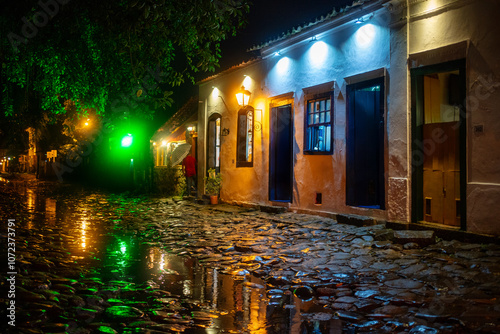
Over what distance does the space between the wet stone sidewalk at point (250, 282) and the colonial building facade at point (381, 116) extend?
1329mm

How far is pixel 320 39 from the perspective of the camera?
431 inches

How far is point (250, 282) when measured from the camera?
4.97 metres

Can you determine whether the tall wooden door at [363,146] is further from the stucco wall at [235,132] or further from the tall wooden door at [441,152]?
the stucco wall at [235,132]

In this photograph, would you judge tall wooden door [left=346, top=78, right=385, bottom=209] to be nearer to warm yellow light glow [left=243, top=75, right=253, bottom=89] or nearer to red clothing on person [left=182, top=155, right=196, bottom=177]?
warm yellow light glow [left=243, top=75, right=253, bottom=89]

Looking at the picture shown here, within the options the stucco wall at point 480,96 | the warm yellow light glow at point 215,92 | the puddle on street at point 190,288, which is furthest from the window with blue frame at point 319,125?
the warm yellow light glow at point 215,92

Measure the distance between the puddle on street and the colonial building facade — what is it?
16.1 feet

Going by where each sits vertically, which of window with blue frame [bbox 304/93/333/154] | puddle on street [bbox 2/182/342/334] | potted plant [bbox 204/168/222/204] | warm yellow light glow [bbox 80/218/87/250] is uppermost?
window with blue frame [bbox 304/93/333/154]

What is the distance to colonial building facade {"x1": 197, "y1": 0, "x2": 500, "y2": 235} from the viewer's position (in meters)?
7.12

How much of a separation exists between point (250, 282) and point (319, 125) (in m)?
6.97

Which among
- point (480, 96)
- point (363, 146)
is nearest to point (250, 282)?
point (480, 96)

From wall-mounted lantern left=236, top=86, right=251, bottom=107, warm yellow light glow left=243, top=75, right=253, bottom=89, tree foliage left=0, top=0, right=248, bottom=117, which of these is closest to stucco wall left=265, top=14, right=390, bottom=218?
wall-mounted lantern left=236, top=86, right=251, bottom=107

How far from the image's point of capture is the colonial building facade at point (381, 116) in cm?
712

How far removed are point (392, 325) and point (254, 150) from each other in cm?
1025

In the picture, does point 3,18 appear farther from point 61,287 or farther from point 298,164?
point 298,164
